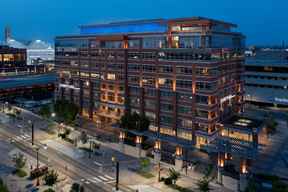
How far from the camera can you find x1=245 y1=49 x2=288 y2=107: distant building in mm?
123787

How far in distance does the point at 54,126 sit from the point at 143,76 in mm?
31308

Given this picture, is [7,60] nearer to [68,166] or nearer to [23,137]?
[23,137]

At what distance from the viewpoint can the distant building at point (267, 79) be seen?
406ft

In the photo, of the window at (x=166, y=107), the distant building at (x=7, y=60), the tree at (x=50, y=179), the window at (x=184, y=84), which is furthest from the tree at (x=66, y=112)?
the distant building at (x=7, y=60)

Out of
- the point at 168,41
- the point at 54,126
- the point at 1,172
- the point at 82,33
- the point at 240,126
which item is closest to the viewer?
the point at 1,172

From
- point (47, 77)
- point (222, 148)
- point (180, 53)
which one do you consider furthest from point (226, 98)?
point (47, 77)

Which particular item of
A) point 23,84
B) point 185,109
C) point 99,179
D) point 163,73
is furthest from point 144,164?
point 23,84

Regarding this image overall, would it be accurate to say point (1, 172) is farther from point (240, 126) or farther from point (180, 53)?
point (240, 126)

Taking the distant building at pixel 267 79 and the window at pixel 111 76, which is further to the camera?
the distant building at pixel 267 79

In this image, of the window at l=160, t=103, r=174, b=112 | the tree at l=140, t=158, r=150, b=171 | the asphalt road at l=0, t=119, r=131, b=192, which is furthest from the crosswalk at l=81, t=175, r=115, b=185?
the window at l=160, t=103, r=174, b=112

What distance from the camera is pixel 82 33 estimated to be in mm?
114938

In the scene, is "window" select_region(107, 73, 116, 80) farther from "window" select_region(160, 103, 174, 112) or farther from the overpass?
the overpass

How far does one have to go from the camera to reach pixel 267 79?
12800 cm

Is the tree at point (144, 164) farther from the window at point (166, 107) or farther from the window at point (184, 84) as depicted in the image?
the window at point (184, 84)
